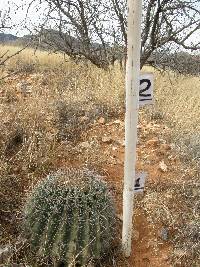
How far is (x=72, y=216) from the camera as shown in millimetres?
4086

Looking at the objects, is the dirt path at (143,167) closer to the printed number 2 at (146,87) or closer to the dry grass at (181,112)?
A: the dry grass at (181,112)

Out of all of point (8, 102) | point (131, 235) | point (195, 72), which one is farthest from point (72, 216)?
point (195, 72)

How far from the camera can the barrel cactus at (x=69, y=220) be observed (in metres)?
4.09

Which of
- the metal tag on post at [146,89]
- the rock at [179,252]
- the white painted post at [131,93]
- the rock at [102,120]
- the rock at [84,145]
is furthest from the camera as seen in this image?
the rock at [102,120]

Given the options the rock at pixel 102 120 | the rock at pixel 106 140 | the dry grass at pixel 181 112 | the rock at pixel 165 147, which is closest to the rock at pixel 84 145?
the rock at pixel 106 140

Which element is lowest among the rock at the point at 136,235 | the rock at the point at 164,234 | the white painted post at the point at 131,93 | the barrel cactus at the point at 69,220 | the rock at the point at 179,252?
the rock at the point at 179,252

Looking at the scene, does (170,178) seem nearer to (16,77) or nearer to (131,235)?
(131,235)

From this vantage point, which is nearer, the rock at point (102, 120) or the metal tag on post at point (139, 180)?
the metal tag on post at point (139, 180)

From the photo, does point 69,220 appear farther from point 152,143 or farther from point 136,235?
point 152,143

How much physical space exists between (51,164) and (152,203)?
4.14 ft

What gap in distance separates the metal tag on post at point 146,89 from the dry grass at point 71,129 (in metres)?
1.30

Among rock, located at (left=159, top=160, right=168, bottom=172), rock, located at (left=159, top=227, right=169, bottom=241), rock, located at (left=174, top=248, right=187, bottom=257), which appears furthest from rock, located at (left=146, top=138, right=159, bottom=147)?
rock, located at (left=174, top=248, right=187, bottom=257)

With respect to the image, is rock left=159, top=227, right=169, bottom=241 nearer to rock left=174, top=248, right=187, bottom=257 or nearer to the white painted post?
rock left=174, top=248, right=187, bottom=257

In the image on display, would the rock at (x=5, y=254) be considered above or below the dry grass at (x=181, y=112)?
below
